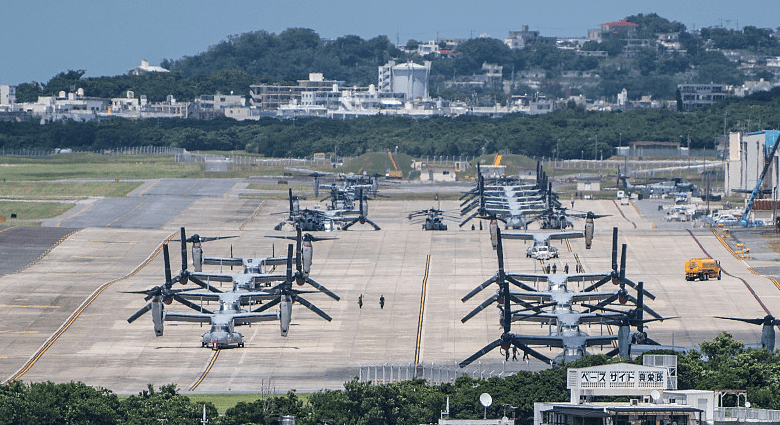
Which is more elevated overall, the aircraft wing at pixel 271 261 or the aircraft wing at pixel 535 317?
the aircraft wing at pixel 271 261

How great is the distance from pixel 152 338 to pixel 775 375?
2599 inches

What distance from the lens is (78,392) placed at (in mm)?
114688

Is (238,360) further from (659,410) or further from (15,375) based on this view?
(659,410)

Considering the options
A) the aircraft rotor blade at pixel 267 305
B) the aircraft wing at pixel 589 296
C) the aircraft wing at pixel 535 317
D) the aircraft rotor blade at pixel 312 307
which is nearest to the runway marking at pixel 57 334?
the aircraft rotor blade at pixel 267 305

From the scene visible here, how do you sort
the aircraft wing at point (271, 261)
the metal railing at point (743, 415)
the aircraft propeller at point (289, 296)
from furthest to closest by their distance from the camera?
the aircraft wing at point (271, 261), the aircraft propeller at point (289, 296), the metal railing at point (743, 415)

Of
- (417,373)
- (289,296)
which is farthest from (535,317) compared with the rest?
(289,296)

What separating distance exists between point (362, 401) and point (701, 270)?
88.0 m

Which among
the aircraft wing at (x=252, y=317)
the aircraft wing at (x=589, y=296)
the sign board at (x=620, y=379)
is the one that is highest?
the sign board at (x=620, y=379)

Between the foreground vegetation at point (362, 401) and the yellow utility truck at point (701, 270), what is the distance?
222 ft

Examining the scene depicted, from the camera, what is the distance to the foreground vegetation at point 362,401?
4304 inches

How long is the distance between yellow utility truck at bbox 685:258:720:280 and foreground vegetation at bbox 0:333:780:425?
2660 inches

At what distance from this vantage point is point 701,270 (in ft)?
625

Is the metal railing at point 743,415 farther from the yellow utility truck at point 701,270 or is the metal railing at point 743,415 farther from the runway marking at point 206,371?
the yellow utility truck at point 701,270

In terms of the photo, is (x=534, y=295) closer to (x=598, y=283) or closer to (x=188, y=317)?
(x=598, y=283)
